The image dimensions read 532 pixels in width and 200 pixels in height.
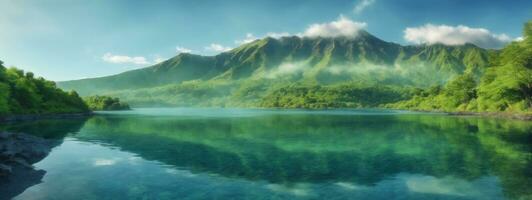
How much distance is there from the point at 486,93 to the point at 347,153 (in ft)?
394

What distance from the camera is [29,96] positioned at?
133000 millimetres

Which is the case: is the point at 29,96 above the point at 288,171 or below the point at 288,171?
above

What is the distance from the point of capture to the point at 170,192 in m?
27.2

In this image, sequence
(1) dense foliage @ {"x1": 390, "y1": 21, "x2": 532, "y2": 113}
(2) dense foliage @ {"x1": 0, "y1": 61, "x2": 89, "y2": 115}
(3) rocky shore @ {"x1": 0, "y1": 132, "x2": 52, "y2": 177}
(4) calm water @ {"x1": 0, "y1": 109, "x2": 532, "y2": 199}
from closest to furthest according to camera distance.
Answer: (4) calm water @ {"x1": 0, "y1": 109, "x2": 532, "y2": 199} < (3) rocky shore @ {"x1": 0, "y1": 132, "x2": 52, "y2": 177} < (1) dense foliage @ {"x1": 390, "y1": 21, "x2": 532, "y2": 113} < (2) dense foliage @ {"x1": 0, "y1": 61, "x2": 89, "y2": 115}

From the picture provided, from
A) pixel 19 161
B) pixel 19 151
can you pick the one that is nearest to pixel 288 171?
pixel 19 161

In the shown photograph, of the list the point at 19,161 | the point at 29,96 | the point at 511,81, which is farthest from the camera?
the point at 29,96

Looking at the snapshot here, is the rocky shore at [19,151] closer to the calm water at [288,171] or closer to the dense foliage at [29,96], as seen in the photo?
the calm water at [288,171]

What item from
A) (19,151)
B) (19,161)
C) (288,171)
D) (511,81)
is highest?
(511,81)

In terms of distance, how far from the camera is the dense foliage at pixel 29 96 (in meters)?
116

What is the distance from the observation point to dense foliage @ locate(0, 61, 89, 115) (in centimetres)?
11571

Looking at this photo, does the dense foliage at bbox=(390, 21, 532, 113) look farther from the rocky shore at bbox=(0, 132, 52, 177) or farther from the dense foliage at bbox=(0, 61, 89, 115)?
the dense foliage at bbox=(0, 61, 89, 115)

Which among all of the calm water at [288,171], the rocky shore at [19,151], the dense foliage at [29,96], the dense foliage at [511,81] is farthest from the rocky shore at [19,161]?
the dense foliage at [511,81]

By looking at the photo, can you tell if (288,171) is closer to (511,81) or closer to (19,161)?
(19,161)

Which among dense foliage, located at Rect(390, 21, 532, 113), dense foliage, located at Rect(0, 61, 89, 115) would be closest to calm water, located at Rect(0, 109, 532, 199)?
dense foliage, located at Rect(390, 21, 532, 113)
